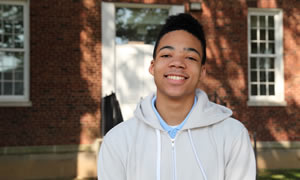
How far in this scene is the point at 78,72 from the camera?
851 centimetres

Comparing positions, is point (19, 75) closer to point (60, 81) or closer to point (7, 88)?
point (7, 88)

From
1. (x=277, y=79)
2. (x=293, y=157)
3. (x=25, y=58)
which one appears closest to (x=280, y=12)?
(x=277, y=79)

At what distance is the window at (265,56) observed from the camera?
9.64m

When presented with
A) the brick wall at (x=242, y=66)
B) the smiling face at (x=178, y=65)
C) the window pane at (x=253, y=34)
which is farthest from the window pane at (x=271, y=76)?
the smiling face at (x=178, y=65)

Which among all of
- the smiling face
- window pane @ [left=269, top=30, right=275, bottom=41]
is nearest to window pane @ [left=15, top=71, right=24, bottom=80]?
window pane @ [left=269, top=30, right=275, bottom=41]

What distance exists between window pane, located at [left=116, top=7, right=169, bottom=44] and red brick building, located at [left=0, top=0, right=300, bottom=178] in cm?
6

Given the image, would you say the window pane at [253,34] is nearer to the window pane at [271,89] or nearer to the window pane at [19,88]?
the window pane at [271,89]

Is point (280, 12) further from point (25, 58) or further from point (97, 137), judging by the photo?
point (25, 58)

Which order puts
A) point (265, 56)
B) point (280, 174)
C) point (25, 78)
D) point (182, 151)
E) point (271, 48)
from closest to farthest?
1. point (182, 151)
2. point (25, 78)
3. point (280, 174)
4. point (265, 56)
5. point (271, 48)

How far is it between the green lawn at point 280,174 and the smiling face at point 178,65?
6719 mm

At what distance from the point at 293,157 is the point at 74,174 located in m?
5.90

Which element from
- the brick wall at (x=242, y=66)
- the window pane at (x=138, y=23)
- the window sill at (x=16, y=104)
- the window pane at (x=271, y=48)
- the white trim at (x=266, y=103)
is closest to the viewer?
the window sill at (x=16, y=104)

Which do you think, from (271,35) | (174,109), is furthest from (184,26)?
(271,35)

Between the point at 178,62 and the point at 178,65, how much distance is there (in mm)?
17
